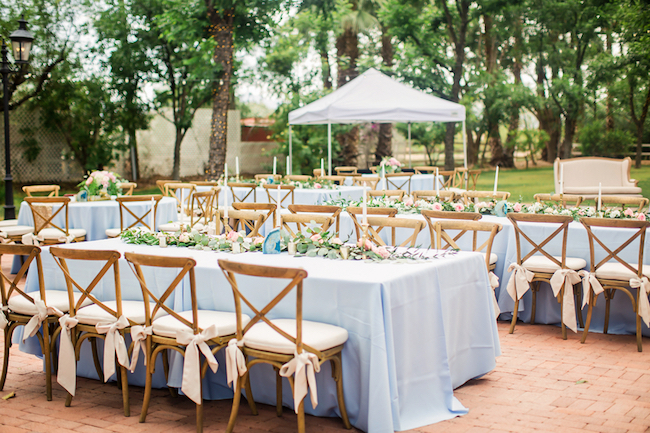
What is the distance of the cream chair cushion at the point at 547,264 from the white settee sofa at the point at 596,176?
7.86m

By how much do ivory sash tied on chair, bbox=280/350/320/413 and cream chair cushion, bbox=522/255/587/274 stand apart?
2.95m

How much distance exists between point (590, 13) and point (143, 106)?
1510 cm

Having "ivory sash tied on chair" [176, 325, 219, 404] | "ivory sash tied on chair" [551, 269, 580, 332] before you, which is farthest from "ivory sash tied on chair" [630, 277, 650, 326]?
"ivory sash tied on chair" [176, 325, 219, 404]

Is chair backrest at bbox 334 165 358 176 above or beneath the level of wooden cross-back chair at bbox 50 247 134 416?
above

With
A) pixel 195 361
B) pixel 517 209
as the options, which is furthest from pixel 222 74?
pixel 195 361

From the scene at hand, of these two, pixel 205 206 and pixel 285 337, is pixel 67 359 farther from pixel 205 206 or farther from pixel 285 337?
pixel 205 206

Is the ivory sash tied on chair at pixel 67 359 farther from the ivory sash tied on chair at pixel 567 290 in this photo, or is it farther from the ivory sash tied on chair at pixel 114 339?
the ivory sash tied on chair at pixel 567 290

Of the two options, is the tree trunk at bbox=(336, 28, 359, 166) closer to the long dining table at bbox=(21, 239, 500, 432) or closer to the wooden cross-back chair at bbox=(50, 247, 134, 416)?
the long dining table at bbox=(21, 239, 500, 432)

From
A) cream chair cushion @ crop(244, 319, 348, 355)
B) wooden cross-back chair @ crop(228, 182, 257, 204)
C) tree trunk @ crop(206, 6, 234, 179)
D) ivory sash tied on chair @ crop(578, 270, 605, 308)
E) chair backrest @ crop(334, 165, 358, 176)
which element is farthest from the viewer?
chair backrest @ crop(334, 165, 358, 176)

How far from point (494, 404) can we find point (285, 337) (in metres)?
1.49

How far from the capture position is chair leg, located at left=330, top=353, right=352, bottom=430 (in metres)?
3.32

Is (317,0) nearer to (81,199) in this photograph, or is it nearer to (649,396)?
(81,199)

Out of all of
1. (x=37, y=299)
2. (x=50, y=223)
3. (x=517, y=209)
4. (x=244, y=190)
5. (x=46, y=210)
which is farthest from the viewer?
(x=244, y=190)

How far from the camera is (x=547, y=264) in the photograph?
535cm
